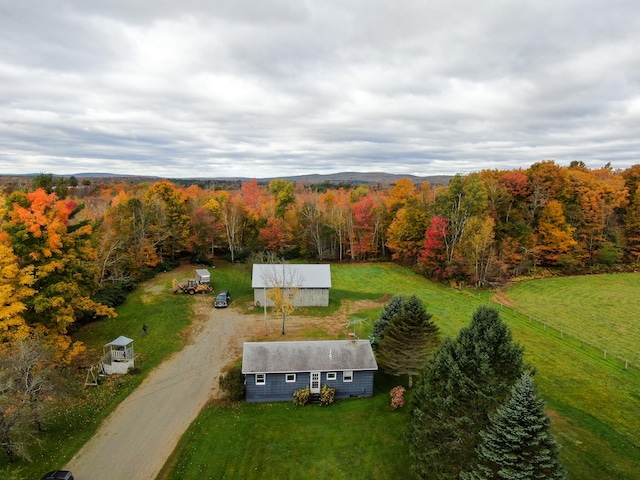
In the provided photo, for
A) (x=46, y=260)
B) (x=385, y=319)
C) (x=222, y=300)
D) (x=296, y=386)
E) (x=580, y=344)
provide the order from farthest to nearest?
(x=222, y=300)
(x=580, y=344)
(x=385, y=319)
(x=46, y=260)
(x=296, y=386)

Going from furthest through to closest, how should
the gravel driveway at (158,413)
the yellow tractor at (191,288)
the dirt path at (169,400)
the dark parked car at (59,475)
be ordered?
the yellow tractor at (191,288), the dirt path at (169,400), the gravel driveway at (158,413), the dark parked car at (59,475)

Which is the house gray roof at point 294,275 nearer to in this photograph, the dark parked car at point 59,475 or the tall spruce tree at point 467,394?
the dark parked car at point 59,475

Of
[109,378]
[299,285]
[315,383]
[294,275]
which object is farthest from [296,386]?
[294,275]

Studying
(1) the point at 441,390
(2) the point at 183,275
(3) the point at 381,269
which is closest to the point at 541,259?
(3) the point at 381,269

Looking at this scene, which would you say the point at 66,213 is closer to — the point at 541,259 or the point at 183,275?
the point at 183,275

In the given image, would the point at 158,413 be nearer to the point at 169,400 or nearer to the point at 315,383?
the point at 169,400

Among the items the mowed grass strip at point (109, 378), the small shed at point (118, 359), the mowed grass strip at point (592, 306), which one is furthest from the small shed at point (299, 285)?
the mowed grass strip at point (592, 306)
